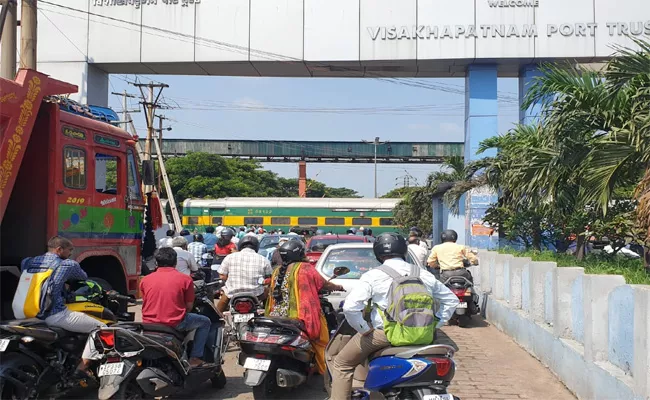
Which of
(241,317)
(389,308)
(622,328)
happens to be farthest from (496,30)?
(389,308)

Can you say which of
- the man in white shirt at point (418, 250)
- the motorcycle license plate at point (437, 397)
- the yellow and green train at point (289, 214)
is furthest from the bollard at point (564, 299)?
the yellow and green train at point (289, 214)

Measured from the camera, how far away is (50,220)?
7.58 meters

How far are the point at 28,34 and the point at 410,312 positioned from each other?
930cm

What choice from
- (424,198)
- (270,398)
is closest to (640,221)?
(270,398)

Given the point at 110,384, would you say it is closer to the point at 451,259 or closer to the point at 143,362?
the point at 143,362

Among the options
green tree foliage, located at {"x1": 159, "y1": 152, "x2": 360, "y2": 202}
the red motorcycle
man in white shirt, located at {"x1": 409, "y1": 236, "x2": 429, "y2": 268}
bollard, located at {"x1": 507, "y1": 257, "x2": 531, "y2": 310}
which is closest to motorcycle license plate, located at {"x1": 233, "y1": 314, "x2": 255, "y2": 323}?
bollard, located at {"x1": 507, "y1": 257, "x2": 531, "y2": 310}

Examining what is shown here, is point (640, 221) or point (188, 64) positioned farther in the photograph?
point (188, 64)

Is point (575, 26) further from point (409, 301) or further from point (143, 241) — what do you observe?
point (409, 301)

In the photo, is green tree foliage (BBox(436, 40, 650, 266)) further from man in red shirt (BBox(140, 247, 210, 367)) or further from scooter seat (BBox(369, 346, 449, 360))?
man in red shirt (BBox(140, 247, 210, 367))

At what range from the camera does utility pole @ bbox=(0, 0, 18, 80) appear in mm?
10453

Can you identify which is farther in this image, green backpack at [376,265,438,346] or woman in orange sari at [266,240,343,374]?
woman in orange sari at [266,240,343,374]

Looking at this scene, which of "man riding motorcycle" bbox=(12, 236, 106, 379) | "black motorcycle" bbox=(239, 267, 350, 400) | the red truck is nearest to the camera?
"man riding motorcycle" bbox=(12, 236, 106, 379)

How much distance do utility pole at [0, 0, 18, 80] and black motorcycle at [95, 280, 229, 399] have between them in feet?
21.2

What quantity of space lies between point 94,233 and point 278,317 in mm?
3407
